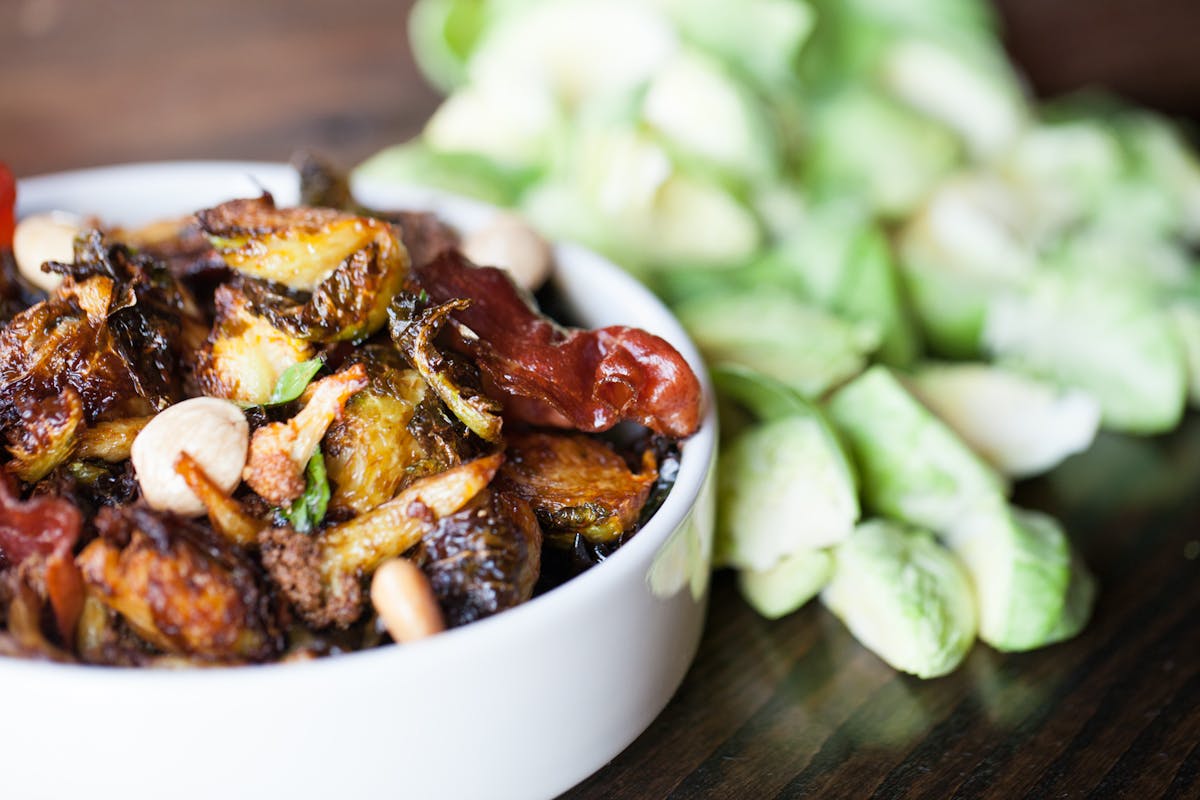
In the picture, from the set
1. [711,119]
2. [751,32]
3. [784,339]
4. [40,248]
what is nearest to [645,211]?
[711,119]

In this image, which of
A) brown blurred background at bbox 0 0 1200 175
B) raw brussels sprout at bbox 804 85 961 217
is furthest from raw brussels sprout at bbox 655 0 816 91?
brown blurred background at bbox 0 0 1200 175

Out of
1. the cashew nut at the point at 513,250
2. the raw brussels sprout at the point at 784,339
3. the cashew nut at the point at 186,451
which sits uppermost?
the cashew nut at the point at 186,451

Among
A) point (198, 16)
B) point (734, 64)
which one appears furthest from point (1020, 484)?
point (198, 16)

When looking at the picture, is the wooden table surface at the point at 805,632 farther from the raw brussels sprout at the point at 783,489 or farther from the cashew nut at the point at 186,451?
the cashew nut at the point at 186,451

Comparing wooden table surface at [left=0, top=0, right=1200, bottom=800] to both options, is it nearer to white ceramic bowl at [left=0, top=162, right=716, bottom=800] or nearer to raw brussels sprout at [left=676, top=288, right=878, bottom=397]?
white ceramic bowl at [left=0, top=162, right=716, bottom=800]

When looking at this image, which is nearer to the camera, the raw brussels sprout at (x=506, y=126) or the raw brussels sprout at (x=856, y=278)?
the raw brussels sprout at (x=856, y=278)

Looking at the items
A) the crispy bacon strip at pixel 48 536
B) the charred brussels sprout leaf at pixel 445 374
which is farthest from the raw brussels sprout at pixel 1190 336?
the crispy bacon strip at pixel 48 536
